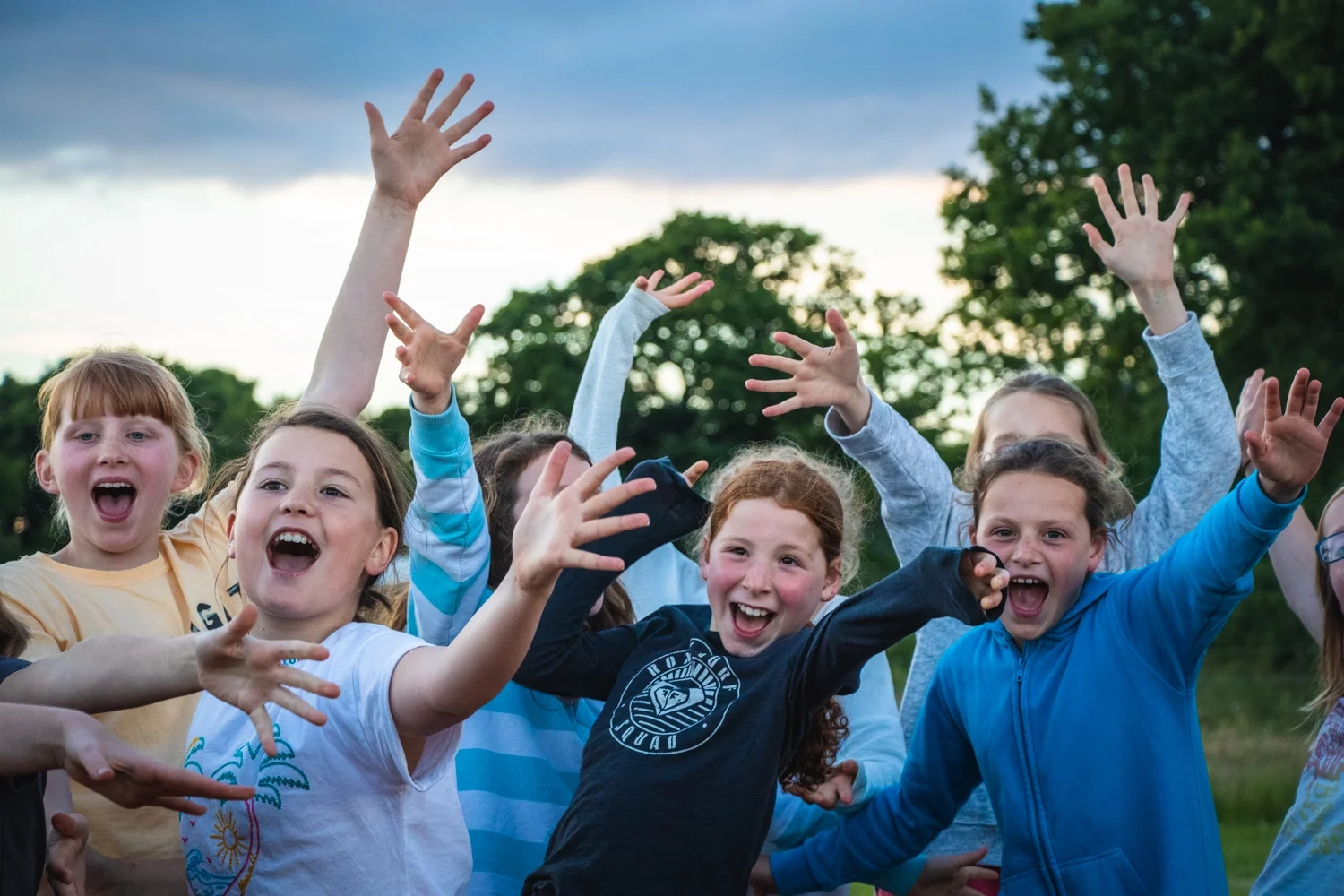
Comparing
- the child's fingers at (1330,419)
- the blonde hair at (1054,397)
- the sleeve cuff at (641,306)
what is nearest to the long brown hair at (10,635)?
the sleeve cuff at (641,306)

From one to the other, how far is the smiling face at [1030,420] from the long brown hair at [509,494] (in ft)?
4.11

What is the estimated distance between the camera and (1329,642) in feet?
12.4

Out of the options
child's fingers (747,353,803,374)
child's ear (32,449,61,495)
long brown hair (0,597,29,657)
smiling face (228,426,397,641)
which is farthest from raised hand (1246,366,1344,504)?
child's ear (32,449,61,495)

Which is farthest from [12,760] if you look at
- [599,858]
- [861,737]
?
[861,737]

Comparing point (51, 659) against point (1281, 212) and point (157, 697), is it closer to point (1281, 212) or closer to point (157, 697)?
point (157, 697)

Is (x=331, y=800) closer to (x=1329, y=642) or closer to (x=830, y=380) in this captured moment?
(x=830, y=380)

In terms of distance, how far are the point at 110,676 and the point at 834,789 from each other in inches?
69.7

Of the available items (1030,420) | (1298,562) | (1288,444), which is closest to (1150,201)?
(1030,420)

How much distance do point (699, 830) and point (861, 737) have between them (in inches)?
39.1

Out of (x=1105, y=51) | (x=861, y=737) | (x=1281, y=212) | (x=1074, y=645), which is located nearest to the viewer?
(x=1074, y=645)

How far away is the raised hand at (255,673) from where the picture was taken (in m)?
2.31

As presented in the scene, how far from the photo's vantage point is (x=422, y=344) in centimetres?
308

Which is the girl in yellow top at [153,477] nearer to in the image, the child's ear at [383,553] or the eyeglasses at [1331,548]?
the child's ear at [383,553]

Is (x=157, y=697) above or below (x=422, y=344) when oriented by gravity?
below
